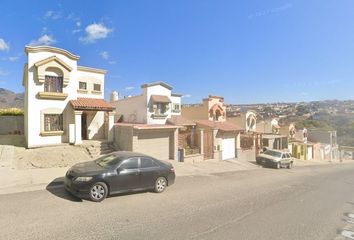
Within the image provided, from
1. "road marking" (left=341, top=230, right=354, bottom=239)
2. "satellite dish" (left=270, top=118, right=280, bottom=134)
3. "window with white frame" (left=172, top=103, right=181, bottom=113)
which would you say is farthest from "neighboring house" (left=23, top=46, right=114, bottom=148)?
"satellite dish" (left=270, top=118, right=280, bottom=134)

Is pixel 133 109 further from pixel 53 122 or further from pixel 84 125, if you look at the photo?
pixel 53 122

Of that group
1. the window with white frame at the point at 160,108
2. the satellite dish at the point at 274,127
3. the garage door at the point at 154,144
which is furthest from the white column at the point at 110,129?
the satellite dish at the point at 274,127

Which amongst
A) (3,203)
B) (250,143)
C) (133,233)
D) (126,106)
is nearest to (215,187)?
(133,233)

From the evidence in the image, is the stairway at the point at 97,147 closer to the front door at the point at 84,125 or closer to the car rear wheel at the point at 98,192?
the front door at the point at 84,125

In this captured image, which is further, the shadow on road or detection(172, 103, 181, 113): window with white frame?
detection(172, 103, 181, 113): window with white frame

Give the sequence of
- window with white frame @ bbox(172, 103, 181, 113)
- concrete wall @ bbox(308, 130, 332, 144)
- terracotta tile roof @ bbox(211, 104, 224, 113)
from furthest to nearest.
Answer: concrete wall @ bbox(308, 130, 332, 144)
terracotta tile roof @ bbox(211, 104, 224, 113)
window with white frame @ bbox(172, 103, 181, 113)

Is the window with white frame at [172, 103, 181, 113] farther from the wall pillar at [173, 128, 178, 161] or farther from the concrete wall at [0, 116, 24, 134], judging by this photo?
the concrete wall at [0, 116, 24, 134]

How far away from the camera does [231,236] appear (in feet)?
21.7

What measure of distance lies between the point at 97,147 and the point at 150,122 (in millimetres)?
5612

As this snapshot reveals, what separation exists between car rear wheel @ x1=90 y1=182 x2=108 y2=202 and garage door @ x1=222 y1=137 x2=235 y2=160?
18206 millimetres

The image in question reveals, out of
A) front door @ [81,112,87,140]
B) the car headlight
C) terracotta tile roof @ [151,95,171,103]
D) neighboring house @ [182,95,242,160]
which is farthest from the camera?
neighboring house @ [182,95,242,160]

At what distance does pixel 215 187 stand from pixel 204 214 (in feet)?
14.4

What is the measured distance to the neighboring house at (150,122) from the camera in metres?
18.1

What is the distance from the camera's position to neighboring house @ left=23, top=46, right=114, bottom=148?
16.4 m
